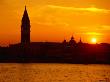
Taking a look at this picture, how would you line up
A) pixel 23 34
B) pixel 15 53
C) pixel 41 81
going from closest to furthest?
1. pixel 41 81
2. pixel 23 34
3. pixel 15 53

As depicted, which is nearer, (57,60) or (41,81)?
(41,81)

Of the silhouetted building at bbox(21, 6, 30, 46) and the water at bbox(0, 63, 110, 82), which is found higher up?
the silhouetted building at bbox(21, 6, 30, 46)

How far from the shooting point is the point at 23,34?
176375 millimetres

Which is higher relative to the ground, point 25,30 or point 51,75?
point 25,30

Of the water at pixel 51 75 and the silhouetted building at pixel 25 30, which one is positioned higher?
the silhouetted building at pixel 25 30

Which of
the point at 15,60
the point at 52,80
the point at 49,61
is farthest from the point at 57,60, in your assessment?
the point at 52,80

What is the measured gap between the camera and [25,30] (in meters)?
178

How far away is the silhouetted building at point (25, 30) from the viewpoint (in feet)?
575

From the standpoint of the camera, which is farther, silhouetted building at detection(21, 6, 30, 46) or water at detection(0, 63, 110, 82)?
silhouetted building at detection(21, 6, 30, 46)

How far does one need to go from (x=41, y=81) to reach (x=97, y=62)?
337ft

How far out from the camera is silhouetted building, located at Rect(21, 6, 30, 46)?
17538 centimetres

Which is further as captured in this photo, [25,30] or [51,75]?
[25,30]

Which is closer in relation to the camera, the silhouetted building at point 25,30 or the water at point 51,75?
the water at point 51,75

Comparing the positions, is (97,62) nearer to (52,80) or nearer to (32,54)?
(32,54)
